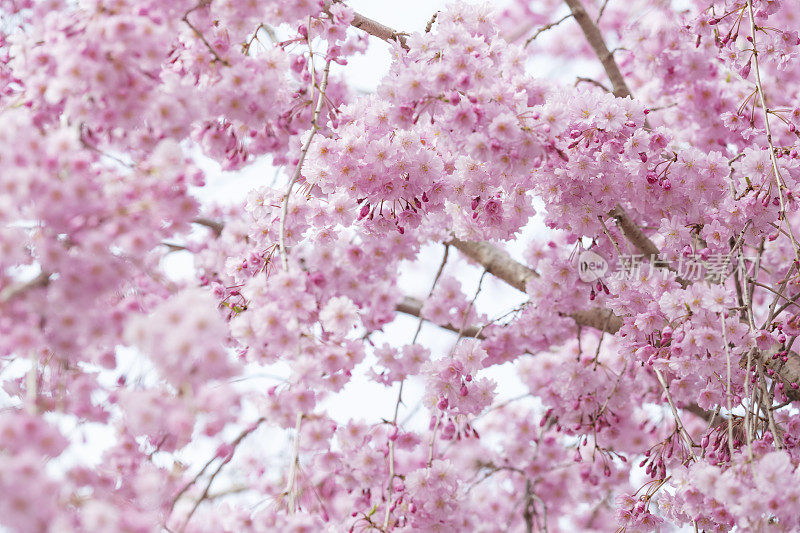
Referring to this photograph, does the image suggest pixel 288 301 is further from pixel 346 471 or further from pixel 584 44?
pixel 584 44

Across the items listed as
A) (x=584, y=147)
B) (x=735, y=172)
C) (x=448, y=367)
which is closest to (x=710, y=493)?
(x=448, y=367)

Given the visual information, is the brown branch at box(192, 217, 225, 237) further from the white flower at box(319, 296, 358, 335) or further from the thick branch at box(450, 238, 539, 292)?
the white flower at box(319, 296, 358, 335)

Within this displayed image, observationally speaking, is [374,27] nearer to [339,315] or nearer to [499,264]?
[339,315]

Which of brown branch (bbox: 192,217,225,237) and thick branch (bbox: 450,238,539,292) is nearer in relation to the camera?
thick branch (bbox: 450,238,539,292)

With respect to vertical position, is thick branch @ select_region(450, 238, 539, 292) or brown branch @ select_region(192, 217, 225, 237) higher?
brown branch @ select_region(192, 217, 225, 237)

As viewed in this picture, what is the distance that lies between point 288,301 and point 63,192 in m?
0.60

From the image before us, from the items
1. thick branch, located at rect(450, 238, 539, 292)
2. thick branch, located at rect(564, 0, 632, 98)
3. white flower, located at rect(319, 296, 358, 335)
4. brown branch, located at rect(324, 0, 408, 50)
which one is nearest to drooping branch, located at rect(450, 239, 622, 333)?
thick branch, located at rect(450, 238, 539, 292)

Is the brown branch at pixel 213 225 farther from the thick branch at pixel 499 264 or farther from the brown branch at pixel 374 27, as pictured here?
the brown branch at pixel 374 27

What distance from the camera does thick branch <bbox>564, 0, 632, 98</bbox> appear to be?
133 inches

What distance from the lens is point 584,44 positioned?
20.3 ft

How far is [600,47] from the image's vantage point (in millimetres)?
3475

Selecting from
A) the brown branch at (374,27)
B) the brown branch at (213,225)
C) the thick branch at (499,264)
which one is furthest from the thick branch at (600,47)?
the brown branch at (213,225)

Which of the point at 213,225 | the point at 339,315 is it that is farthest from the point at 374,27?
the point at 213,225

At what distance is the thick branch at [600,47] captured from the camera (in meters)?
3.37
